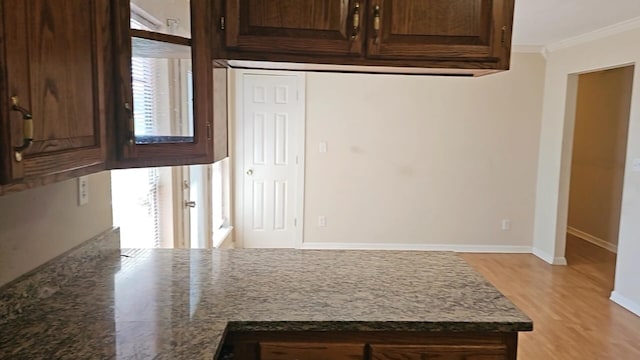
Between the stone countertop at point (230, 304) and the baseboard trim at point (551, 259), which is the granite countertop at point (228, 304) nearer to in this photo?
the stone countertop at point (230, 304)

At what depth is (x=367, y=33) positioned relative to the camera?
143 centimetres

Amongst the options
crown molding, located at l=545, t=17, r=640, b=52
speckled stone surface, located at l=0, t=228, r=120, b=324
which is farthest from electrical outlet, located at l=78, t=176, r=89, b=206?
crown molding, located at l=545, t=17, r=640, b=52

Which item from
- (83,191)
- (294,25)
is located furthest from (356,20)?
(83,191)

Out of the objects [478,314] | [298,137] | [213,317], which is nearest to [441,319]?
[478,314]

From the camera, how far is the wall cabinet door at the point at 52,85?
2.66 feet

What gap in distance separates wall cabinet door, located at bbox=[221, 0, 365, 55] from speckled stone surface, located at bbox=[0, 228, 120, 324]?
908 mm

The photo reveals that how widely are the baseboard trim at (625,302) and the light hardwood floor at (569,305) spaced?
0.14ft

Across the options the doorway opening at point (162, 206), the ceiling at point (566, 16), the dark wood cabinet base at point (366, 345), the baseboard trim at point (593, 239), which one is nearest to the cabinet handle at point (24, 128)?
the dark wood cabinet base at point (366, 345)

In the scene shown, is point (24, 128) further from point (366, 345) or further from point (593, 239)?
point (593, 239)

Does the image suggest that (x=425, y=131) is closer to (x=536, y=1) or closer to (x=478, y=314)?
(x=536, y=1)

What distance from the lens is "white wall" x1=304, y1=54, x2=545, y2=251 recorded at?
515 cm

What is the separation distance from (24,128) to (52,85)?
0.53ft

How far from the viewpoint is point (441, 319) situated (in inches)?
51.9

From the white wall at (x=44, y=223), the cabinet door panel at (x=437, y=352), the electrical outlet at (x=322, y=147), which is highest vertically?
the electrical outlet at (x=322, y=147)
